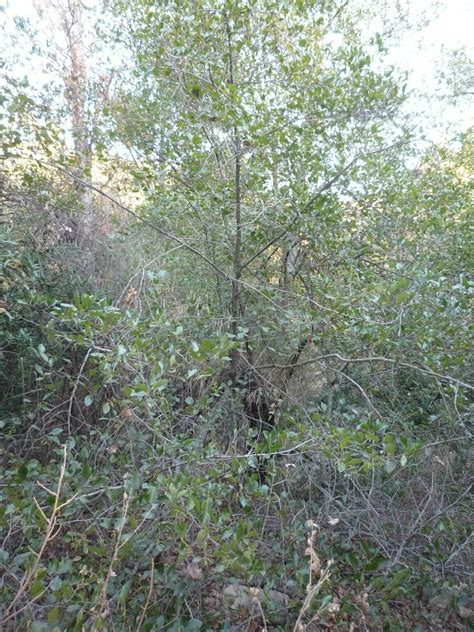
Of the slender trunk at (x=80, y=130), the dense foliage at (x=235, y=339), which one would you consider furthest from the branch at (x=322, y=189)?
the slender trunk at (x=80, y=130)

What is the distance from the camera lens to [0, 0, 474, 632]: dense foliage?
213cm

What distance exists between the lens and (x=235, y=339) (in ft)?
12.0

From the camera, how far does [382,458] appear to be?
2.08 m

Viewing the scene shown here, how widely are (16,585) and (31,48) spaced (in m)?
4.23

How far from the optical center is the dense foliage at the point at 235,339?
7.00ft

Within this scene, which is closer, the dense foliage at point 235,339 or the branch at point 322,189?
the dense foliage at point 235,339

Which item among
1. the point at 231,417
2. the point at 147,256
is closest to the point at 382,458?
the point at 231,417

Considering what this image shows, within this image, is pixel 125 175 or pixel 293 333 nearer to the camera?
pixel 293 333

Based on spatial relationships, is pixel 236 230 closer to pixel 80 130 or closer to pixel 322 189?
pixel 322 189

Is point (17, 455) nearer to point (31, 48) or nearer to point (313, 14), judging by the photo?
point (31, 48)

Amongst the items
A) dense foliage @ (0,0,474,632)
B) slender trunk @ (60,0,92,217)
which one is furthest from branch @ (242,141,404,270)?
slender trunk @ (60,0,92,217)

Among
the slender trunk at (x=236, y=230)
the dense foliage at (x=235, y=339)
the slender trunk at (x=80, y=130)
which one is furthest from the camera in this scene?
the slender trunk at (x=80, y=130)

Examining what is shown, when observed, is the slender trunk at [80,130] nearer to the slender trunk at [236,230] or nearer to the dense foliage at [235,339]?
the dense foliage at [235,339]

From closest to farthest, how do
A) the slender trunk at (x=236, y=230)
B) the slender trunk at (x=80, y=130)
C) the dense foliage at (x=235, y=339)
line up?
the dense foliage at (x=235, y=339) → the slender trunk at (x=236, y=230) → the slender trunk at (x=80, y=130)
